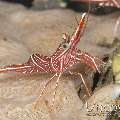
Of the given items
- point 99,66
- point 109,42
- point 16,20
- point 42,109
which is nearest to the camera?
point 42,109

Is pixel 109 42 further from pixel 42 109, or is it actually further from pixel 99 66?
pixel 42 109

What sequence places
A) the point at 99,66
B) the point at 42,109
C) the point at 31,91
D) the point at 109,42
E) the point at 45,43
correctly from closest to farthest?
the point at 42,109, the point at 31,91, the point at 99,66, the point at 45,43, the point at 109,42

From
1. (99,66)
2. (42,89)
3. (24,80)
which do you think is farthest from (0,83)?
(99,66)

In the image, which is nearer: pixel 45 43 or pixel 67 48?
pixel 67 48

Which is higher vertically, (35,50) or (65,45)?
(65,45)

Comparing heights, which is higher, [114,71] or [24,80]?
[114,71]

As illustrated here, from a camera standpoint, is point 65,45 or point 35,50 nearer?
point 65,45

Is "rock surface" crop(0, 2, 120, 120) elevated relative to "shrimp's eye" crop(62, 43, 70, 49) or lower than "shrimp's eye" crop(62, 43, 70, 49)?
lower

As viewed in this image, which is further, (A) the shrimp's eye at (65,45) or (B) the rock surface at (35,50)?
(A) the shrimp's eye at (65,45)

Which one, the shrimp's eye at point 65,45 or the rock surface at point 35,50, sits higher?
the shrimp's eye at point 65,45

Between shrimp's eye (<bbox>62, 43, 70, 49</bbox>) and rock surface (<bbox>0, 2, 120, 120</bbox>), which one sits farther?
shrimp's eye (<bbox>62, 43, 70, 49</bbox>)
